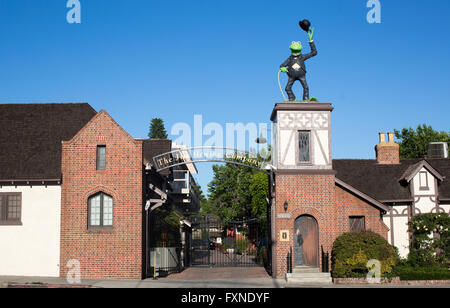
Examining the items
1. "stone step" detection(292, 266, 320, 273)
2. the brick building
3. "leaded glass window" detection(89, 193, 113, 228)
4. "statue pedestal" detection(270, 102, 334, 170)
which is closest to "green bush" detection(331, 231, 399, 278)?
"stone step" detection(292, 266, 320, 273)

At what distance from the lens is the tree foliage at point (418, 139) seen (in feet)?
170

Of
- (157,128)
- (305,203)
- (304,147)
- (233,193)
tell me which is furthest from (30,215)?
(157,128)

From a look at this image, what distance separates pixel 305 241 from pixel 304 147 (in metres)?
4.56

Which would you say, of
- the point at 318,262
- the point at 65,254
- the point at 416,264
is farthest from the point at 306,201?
the point at 65,254

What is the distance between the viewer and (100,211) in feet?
74.7

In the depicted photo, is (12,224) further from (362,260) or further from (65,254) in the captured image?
(362,260)

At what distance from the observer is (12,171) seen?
23312 mm

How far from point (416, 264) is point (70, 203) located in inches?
698

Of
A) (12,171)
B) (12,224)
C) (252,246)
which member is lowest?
(252,246)

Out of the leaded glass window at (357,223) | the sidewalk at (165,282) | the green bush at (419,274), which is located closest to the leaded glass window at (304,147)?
the leaded glass window at (357,223)

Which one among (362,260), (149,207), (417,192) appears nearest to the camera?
(362,260)

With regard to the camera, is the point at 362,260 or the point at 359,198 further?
the point at 359,198

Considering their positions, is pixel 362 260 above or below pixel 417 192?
below

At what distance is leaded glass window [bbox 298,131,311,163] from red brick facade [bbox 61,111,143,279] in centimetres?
774
